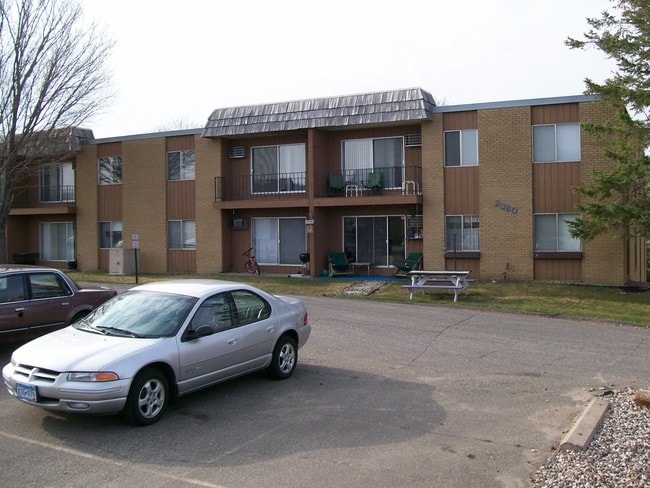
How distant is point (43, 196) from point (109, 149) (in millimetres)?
5106

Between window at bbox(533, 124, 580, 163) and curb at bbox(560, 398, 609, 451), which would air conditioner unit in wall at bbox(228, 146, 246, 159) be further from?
curb at bbox(560, 398, 609, 451)

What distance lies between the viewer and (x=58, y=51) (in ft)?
78.6

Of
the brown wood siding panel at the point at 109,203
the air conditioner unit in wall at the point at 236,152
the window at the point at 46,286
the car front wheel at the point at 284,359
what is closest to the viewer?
the car front wheel at the point at 284,359

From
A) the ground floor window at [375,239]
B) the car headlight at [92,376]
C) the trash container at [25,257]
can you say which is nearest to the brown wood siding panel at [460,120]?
the ground floor window at [375,239]

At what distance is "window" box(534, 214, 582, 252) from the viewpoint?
19.6 meters

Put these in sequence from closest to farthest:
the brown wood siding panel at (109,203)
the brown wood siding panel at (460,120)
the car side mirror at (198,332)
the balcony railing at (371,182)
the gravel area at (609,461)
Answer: the gravel area at (609,461) → the car side mirror at (198,332) → the brown wood siding panel at (460,120) → the balcony railing at (371,182) → the brown wood siding panel at (109,203)

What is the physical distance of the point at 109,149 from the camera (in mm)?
27469

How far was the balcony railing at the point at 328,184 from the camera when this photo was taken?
72.4 ft

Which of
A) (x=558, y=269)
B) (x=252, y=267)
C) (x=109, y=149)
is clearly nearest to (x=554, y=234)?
(x=558, y=269)

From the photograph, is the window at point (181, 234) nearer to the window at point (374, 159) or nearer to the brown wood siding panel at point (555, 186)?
the window at point (374, 159)

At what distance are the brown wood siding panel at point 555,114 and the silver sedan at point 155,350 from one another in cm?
1412

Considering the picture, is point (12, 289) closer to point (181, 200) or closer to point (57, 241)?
point (181, 200)

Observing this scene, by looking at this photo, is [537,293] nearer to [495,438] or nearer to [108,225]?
[495,438]

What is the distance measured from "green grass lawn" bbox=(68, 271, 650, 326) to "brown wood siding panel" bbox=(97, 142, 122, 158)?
10.0 metres
